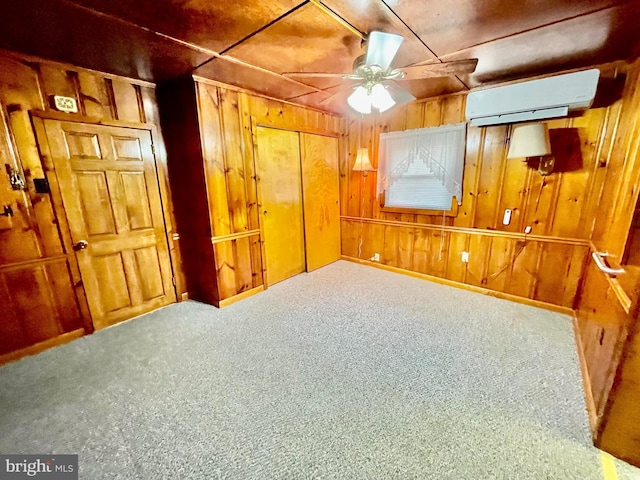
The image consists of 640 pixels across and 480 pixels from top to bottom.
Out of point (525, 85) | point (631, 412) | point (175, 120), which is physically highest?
point (525, 85)

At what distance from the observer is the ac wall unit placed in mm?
2119

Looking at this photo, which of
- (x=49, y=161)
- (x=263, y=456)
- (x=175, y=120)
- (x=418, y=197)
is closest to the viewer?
(x=263, y=456)

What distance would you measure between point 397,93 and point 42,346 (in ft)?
11.9

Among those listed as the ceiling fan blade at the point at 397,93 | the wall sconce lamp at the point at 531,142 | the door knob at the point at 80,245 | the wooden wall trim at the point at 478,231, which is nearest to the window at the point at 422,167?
the wooden wall trim at the point at 478,231

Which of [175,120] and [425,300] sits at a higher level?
[175,120]

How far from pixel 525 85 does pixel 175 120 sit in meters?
3.37

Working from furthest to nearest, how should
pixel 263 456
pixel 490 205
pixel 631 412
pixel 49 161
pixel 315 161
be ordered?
pixel 315 161, pixel 490 205, pixel 49 161, pixel 263 456, pixel 631 412

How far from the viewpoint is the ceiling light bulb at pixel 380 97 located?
195 cm

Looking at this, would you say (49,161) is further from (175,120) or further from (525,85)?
(525,85)

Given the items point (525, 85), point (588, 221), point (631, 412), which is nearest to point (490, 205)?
point (588, 221)

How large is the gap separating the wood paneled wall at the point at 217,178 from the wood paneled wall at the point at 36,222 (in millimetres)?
574

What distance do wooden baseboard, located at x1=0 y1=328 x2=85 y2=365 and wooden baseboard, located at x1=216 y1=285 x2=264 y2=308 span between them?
1225 millimetres

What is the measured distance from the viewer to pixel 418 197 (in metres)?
3.38

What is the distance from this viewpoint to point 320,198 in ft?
12.8
